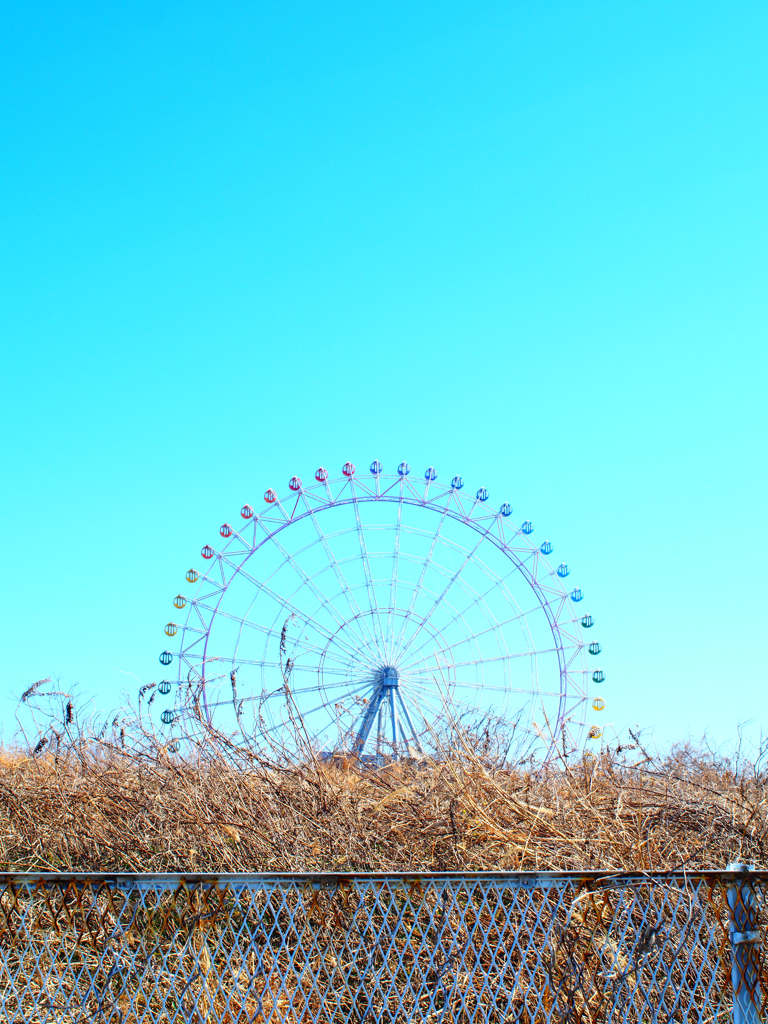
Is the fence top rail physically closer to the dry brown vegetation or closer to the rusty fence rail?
the rusty fence rail

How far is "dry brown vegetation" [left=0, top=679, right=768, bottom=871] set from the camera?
6.45 metres

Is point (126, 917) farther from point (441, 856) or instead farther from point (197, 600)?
point (197, 600)

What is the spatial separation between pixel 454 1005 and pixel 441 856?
1.23 m

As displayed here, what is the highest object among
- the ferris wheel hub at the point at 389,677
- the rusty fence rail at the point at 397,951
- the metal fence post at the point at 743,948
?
the ferris wheel hub at the point at 389,677

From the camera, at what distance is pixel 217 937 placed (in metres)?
5.89

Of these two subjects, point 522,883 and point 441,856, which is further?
point 441,856

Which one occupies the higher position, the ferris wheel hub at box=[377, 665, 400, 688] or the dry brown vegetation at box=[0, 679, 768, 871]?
the ferris wheel hub at box=[377, 665, 400, 688]

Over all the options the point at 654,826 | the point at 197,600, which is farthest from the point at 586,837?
the point at 197,600

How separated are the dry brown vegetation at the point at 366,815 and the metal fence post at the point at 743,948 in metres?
2.93

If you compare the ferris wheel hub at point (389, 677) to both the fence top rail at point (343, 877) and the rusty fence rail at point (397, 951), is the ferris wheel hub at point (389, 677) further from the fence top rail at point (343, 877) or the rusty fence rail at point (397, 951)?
the fence top rail at point (343, 877)

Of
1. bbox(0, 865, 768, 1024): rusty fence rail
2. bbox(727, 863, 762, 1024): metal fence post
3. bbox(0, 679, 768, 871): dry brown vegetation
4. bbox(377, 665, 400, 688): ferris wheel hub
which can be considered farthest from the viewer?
bbox(377, 665, 400, 688): ferris wheel hub

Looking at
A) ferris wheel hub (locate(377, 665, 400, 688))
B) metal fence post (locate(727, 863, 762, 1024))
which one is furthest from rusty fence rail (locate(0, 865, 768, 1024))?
ferris wheel hub (locate(377, 665, 400, 688))

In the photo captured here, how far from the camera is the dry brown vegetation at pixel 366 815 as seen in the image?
6453mm

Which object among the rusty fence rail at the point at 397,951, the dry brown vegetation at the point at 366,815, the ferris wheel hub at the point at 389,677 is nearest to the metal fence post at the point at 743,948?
the rusty fence rail at the point at 397,951
